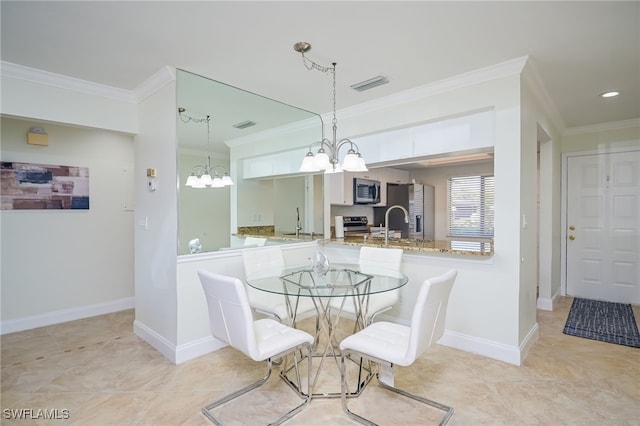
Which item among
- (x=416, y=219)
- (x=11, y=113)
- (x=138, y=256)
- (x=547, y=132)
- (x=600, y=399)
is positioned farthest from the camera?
(x=416, y=219)

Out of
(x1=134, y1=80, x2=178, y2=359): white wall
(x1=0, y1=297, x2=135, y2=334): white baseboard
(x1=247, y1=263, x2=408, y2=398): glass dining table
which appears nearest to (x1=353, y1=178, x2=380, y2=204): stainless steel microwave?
(x1=247, y1=263, x2=408, y2=398): glass dining table

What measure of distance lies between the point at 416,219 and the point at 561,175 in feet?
7.36

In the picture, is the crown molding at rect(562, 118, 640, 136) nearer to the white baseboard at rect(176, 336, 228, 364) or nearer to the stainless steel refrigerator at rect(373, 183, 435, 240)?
the stainless steel refrigerator at rect(373, 183, 435, 240)

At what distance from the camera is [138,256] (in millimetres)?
3273

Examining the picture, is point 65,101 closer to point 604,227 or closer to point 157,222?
point 157,222

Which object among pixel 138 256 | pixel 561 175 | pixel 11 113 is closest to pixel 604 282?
pixel 561 175

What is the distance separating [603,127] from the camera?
14.3 ft

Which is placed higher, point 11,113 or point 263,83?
point 263,83

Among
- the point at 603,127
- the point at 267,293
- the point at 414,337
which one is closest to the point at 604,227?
the point at 603,127

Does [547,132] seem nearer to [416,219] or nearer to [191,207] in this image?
[416,219]

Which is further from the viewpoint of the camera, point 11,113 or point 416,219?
point 416,219

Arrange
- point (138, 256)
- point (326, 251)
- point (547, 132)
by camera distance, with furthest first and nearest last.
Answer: point (326, 251), point (547, 132), point (138, 256)

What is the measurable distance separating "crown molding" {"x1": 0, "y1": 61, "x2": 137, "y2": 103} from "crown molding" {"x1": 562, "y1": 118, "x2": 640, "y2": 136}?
18.8ft

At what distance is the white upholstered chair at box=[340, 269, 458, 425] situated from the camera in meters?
1.77
